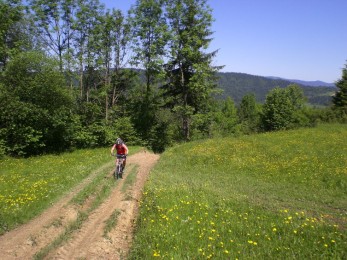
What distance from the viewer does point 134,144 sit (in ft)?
127

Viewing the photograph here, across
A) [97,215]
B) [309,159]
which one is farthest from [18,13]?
[309,159]

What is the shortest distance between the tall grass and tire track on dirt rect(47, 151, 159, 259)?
554mm

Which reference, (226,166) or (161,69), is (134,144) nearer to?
(161,69)

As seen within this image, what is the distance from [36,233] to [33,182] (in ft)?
27.2

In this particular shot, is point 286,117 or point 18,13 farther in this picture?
point 286,117

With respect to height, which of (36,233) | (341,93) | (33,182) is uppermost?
(341,93)

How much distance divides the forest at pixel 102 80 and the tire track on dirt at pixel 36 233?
1857cm

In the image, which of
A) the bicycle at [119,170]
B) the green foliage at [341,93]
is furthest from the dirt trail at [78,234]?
the green foliage at [341,93]

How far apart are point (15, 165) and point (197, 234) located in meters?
20.7

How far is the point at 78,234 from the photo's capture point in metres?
10.2

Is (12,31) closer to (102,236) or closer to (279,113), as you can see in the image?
(102,236)

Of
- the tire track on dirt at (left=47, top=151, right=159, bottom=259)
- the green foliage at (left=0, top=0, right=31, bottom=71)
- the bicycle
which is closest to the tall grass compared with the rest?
the tire track on dirt at (left=47, top=151, right=159, bottom=259)

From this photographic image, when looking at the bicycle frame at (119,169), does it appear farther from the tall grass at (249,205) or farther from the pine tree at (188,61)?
the pine tree at (188,61)

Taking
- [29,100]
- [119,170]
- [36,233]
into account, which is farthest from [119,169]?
[29,100]
